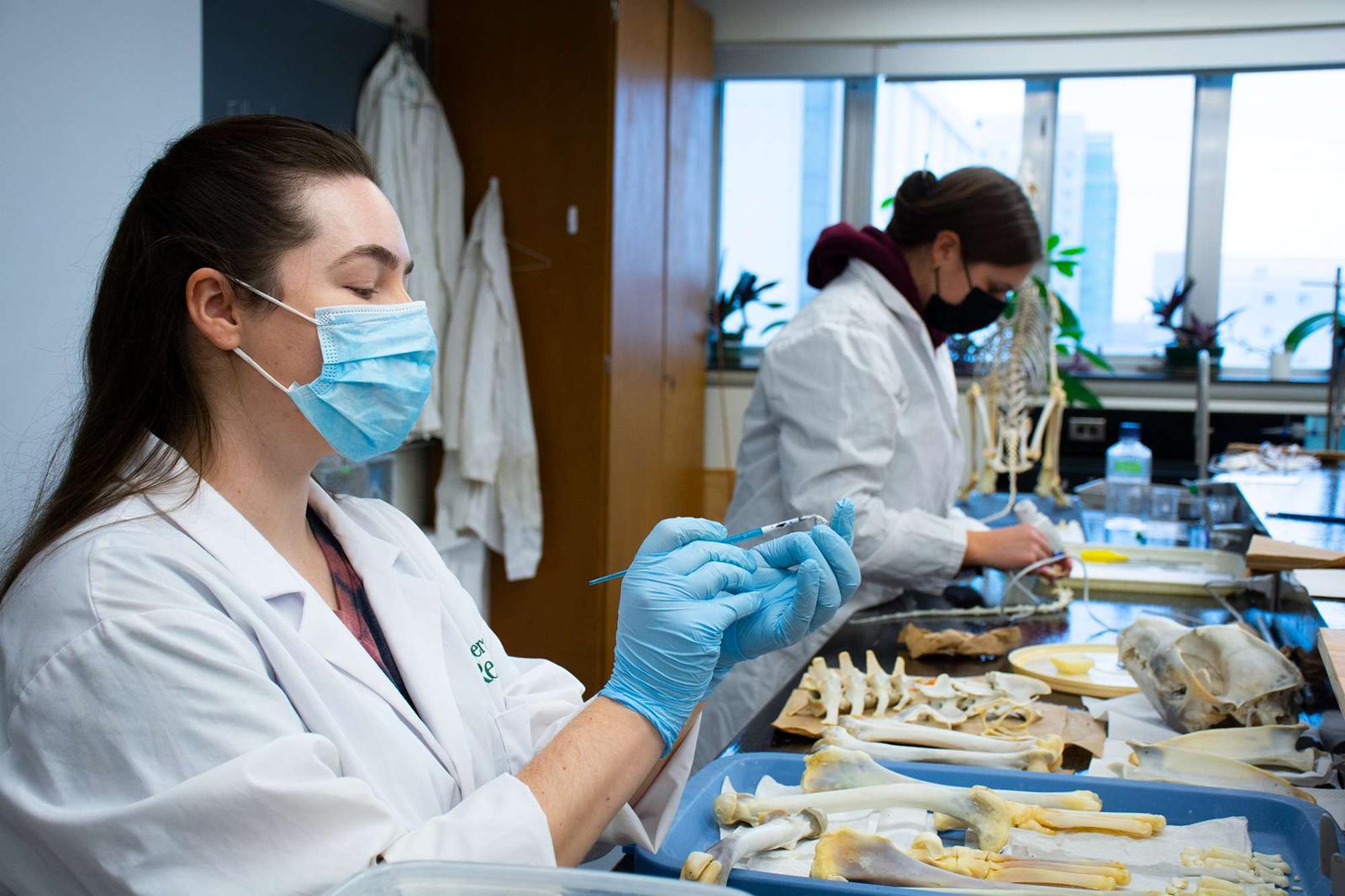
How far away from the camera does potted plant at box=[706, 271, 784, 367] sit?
241 inches

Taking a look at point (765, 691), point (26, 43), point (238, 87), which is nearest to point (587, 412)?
point (238, 87)

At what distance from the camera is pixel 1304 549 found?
173cm

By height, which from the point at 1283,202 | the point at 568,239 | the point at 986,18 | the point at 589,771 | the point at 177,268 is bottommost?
the point at 589,771

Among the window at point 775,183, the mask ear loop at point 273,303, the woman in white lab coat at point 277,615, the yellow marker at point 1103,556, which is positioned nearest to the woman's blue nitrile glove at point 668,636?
the woman in white lab coat at point 277,615

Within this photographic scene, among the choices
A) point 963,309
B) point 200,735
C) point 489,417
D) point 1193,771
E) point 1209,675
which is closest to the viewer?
point 200,735

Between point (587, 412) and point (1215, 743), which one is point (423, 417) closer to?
point (587, 412)

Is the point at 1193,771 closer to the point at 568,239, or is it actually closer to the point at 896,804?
the point at 896,804

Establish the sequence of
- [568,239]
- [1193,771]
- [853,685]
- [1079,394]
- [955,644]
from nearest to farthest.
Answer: [1193,771], [853,685], [955,644], [568,239], [1079,394]

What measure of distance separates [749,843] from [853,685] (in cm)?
59

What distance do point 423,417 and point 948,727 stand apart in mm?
2862

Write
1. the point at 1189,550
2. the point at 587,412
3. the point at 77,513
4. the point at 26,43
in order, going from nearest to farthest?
the point at 77,513 → the point at 26,43 → the point at 1189,550 → the point at 587,412

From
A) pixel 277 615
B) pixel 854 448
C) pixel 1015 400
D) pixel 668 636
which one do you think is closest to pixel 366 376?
pixel 277 615

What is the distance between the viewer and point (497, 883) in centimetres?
73

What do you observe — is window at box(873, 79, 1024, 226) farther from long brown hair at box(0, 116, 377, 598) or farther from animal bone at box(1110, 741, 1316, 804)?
long brown hair at box(0, 116, 377, 598)
